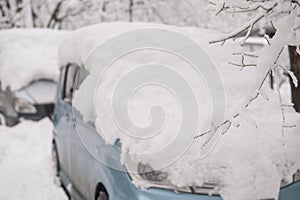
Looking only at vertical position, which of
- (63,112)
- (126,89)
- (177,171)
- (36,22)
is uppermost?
(126,89)

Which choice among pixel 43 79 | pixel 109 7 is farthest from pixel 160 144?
pixel 109 7

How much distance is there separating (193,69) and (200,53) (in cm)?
33

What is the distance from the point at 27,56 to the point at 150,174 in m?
6.85

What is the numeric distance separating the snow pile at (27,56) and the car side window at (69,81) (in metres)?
3.46

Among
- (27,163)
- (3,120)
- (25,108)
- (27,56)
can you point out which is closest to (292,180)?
(27,163)

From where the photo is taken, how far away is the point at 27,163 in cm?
683

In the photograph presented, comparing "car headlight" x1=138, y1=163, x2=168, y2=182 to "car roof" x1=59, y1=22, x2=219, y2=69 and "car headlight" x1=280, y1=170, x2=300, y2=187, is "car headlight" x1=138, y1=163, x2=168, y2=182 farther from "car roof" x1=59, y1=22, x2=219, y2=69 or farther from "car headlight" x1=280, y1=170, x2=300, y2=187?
"car roof" x1=59, y1=22, x2=219, y2=69

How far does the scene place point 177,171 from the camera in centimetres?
316

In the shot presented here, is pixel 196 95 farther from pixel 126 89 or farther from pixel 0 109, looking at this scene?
pixel 0 109

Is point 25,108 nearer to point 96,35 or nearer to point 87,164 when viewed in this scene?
point 96,35

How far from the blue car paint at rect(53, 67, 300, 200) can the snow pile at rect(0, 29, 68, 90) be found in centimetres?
331

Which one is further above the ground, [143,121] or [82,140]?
[143,121]

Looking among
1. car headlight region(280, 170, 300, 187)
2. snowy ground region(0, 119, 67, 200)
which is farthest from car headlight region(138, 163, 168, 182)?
snowy ground region(0, 119, 67, 200)

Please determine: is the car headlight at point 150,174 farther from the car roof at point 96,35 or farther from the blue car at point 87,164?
the car roof at point 96,35
